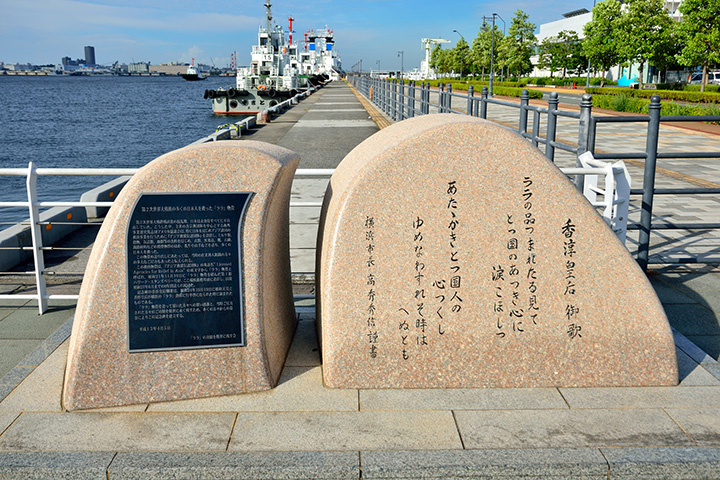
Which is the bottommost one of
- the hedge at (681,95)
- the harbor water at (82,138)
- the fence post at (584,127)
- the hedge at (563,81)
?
the harbor water at (82,138)

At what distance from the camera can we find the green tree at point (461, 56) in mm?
84506

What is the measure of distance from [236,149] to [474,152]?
55.2 inches

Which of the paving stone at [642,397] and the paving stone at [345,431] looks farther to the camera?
the paving stone at [642,397]

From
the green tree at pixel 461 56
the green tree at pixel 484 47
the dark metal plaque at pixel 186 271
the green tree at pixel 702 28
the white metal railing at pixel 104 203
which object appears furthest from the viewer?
the green tree at pixel 461 56

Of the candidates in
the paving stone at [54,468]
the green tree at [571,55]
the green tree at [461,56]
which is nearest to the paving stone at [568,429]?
the paving stone at [54,468]

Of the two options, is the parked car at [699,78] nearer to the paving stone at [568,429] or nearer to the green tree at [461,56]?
the green tree at [461,56]

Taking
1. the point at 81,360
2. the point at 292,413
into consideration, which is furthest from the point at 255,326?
the point at 81,360

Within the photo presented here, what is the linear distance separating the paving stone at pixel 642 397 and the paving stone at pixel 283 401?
1.31 metres

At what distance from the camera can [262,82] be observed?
56125 millimetres

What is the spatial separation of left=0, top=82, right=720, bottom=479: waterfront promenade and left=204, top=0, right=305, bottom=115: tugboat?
45213 millimetres

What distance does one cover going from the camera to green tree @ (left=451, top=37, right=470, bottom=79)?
84.5 m

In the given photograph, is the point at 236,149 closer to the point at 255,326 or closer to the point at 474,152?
the point at 255,326

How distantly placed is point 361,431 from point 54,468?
1493 mm

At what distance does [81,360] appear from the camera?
3.56 meters
